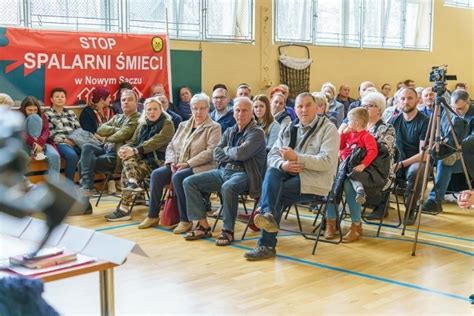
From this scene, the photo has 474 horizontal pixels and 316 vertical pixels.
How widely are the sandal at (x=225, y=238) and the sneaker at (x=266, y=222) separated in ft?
1.57

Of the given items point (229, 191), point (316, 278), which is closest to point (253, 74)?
point (229, 191)

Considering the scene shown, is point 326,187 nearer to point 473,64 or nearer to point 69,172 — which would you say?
point 69,172

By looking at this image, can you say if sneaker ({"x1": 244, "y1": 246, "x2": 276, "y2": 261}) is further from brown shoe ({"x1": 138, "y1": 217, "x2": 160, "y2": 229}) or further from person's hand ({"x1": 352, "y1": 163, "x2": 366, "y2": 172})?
brown shoe ({"x1": 138, "y1": 217, "x2": 160, "y2": 229})

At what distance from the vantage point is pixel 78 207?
33.8 inches

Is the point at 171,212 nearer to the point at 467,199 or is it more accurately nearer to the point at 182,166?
the point at 182,166

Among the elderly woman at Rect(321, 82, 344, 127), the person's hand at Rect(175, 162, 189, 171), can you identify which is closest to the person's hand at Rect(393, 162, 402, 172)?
the person's hand at Rect(175, 162, 189, 171)

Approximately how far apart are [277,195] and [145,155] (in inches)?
68.6

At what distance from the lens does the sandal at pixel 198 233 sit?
4988 millimetres

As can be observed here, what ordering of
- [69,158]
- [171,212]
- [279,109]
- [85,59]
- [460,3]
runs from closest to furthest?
[171,212]
[279,109]
[69,158]
[85,59]
[460,3]

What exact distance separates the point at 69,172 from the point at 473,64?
9737 mm

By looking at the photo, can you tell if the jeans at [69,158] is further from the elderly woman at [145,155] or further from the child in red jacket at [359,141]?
the child in red jacket at [359,141]

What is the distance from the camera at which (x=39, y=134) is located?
6332 mm

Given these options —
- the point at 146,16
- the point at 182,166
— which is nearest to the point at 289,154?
the point at 182,166

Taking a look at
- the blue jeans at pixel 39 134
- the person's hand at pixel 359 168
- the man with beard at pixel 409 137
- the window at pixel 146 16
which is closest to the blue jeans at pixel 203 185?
the person's hand at pixel 359 168
